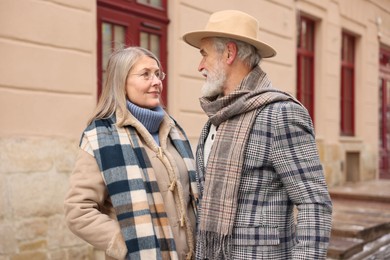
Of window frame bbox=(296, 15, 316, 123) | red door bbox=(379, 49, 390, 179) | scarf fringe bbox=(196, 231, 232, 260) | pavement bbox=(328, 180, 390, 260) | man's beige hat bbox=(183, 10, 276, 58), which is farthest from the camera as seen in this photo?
red door bbox=(379, 49, 390, 179)

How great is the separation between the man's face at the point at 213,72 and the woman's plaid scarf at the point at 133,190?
0.38 metres

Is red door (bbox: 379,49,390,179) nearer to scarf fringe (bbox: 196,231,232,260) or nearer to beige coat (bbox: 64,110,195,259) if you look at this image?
scarf fringe (bbox: 196,231,232,260)

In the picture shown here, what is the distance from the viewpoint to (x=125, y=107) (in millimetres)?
2447

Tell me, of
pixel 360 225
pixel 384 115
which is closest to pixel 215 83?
pixel 360 225

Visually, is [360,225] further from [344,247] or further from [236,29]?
[236,29]

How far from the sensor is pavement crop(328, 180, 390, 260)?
564 centimetres

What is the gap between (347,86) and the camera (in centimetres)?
1142

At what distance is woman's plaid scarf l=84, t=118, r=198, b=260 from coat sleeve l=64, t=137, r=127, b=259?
0.13 feet

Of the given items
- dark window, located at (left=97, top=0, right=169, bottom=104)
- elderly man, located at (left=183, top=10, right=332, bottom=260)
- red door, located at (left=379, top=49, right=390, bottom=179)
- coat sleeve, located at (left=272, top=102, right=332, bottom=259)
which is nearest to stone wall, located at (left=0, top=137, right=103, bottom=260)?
dark window, located at (left=97, top=0, right=169, bottom=104)

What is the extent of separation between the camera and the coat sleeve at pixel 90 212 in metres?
2.30

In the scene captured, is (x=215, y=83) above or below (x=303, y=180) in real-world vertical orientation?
above

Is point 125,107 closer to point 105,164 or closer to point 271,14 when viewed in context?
point 105,164

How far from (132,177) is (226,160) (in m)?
0.39

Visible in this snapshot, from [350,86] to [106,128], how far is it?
9881 millimetres
